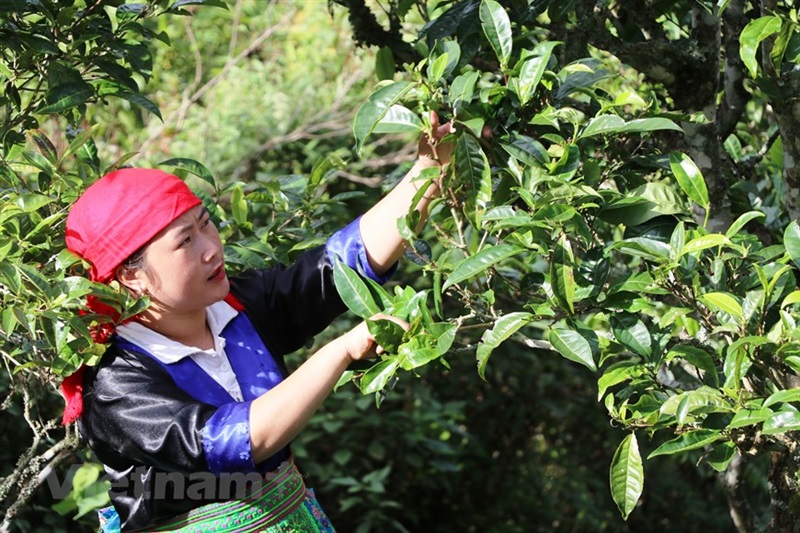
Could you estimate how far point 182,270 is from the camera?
6.19 feet

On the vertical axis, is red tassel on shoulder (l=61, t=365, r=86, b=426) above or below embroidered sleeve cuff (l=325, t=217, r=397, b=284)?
above

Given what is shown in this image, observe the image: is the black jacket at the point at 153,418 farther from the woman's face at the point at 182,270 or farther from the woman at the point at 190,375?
the woman's face at the point at 182,270

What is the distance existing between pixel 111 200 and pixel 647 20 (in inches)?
44.9

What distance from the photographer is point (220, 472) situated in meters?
1.77

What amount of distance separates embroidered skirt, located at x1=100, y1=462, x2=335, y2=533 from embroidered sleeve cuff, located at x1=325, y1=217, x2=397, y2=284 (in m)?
0.40

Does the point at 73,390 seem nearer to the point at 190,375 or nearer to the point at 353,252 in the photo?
the point at 190,375

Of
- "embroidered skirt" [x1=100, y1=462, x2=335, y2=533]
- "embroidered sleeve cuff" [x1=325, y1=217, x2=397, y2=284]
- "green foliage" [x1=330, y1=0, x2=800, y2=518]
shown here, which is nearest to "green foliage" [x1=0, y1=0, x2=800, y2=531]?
"green foliage" [x1=330, y1=0, x2=800, y2=518]

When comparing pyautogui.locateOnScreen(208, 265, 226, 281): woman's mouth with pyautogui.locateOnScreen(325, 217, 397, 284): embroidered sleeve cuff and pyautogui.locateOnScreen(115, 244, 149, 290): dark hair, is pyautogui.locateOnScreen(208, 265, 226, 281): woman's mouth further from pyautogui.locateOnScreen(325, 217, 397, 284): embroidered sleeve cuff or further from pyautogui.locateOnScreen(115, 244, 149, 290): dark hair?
pyautogui.locateOnScreen(325, 217, 397, 284): embroidered sleeve cuff

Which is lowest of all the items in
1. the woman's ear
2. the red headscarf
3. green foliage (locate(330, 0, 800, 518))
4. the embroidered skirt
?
the embroidered skirt

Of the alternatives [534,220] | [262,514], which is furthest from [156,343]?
[534,220]

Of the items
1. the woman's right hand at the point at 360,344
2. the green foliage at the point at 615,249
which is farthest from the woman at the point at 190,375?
the green foliage at the point at 615,249

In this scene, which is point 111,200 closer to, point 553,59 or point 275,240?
point 275,240

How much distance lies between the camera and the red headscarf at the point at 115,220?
188cm

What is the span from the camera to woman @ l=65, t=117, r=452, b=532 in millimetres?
1740
